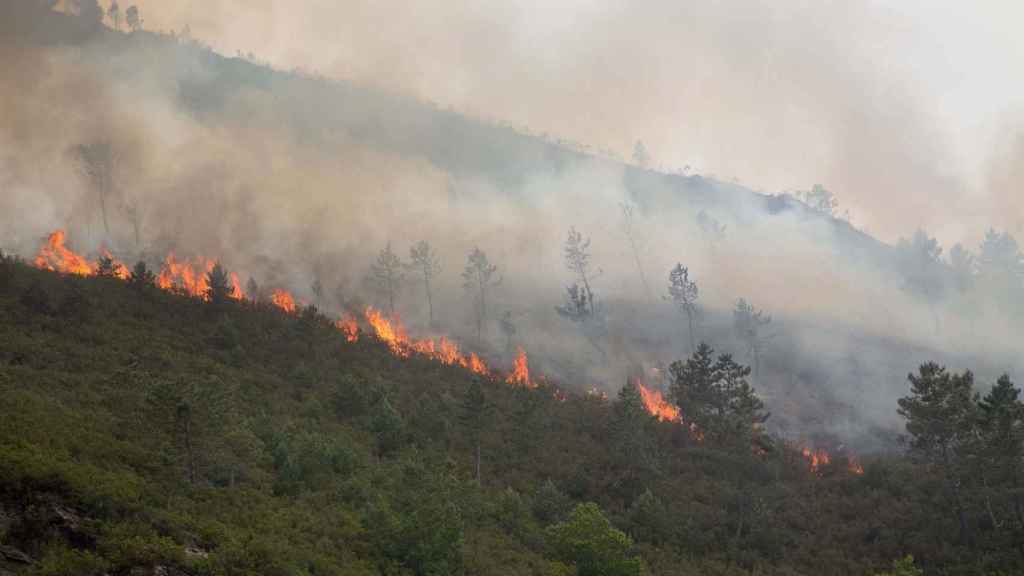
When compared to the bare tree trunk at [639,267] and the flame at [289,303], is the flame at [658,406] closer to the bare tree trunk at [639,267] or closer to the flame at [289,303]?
the flame at [289,303]

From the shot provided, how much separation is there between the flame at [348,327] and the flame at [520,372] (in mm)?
18245

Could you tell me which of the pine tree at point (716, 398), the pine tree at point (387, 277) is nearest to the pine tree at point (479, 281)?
the pine tree at point (387, 277)

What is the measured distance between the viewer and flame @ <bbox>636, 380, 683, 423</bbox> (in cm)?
7294

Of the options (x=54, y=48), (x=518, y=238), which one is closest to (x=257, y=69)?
(x=54, y=48)

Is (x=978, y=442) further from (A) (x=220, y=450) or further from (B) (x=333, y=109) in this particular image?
(B) (x=333, y=109)

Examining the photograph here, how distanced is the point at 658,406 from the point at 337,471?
164ft

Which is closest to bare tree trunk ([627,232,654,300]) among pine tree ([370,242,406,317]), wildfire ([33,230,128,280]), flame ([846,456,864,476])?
pine tree ([370,242,406,317])

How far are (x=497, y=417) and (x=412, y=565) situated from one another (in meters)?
35.7

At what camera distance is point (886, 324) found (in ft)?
361

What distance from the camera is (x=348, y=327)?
78.1 m

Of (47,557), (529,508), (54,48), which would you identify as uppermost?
(54,48)

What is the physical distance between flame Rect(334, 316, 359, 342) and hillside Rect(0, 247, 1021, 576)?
180 cm

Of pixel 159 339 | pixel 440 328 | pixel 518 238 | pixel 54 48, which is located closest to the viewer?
pixel 159 339

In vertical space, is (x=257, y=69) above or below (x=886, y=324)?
above
